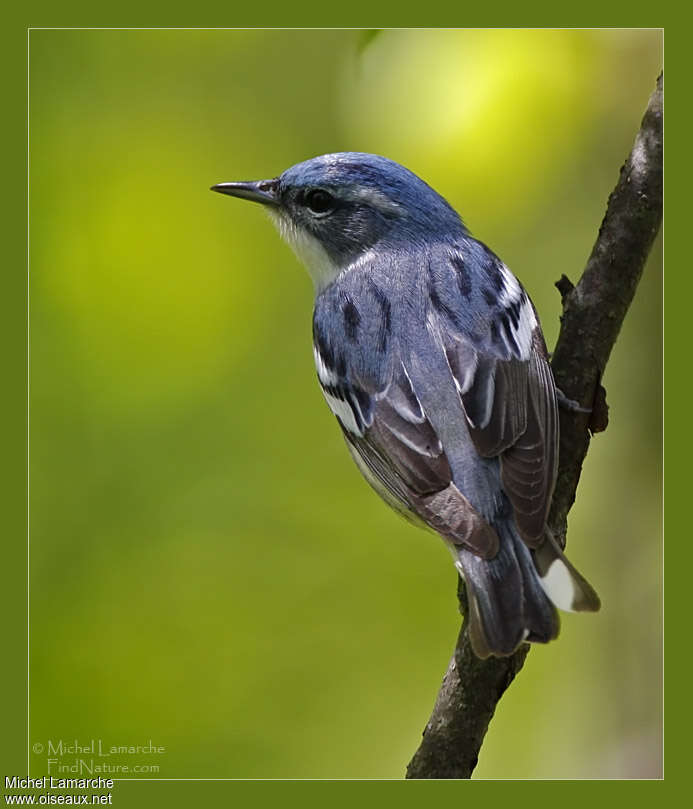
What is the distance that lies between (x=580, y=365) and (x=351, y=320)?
0.80 metres

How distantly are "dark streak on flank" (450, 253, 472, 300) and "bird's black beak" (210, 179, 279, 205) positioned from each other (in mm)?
789

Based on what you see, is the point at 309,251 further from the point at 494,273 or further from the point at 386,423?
the point at 386,423

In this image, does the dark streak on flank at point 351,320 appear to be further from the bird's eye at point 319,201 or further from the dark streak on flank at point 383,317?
the bird's eye at point 319,201

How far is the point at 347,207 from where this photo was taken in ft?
12.8

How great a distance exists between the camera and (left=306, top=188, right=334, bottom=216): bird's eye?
12.9 feet

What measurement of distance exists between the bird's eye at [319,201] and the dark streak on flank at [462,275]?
0.57 meters

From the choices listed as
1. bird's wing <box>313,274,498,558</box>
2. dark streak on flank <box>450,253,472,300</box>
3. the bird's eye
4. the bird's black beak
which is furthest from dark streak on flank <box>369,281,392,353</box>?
the bird's black beak

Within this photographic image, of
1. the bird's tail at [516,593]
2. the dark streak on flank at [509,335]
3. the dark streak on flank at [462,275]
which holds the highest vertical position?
the dark streak on flank at [462,275]

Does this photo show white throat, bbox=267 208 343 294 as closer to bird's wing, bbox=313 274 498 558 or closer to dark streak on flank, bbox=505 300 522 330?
bird's wing, bbox=313 274 498 558

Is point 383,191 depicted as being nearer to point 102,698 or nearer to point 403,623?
point 403,623

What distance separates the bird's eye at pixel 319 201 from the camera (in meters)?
3.93

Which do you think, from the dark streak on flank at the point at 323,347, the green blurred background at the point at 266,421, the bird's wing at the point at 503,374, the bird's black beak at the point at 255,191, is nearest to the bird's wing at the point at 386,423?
the dark streak on flank at the point at 323,347

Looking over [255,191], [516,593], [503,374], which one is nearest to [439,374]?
[503,374]

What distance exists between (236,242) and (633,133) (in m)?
1.80
